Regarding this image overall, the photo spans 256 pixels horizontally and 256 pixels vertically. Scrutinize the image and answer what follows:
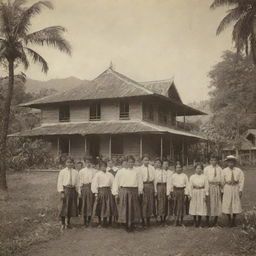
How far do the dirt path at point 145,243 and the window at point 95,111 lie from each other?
19.1 meters

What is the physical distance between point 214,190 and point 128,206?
2.20 meters

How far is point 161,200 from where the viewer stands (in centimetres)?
1053

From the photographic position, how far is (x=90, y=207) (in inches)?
414

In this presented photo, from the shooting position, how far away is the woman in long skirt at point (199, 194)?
9.87m

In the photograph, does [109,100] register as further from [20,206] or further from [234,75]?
[234,75]

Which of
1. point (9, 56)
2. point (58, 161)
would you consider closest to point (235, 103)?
point (58, 161)

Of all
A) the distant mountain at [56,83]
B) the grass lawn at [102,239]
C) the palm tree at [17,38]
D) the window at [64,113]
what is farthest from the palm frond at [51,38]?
the distant mountain at [56,83]

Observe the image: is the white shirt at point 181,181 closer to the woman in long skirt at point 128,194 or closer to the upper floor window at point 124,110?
the woman in long skirt at point 128,194

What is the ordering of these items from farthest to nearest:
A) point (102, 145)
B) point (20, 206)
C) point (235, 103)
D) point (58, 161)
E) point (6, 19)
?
point (235, 103)
point (102, 145)
point (58, 161)
point (6, 19)
point (20, 206)

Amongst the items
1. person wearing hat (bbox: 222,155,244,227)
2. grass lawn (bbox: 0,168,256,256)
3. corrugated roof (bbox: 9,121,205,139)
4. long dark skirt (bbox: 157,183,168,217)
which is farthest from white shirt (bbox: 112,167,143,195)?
corrugated roof (bbox: 9,121,205,139)

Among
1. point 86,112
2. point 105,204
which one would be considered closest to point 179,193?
point 105,204

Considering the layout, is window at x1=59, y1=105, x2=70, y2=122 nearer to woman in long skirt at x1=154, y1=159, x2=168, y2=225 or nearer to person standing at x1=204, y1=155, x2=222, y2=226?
woman in long skirt at x1=154, y1=159, x2=168, y2=225

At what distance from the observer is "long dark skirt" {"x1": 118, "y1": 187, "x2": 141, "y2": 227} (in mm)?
9750

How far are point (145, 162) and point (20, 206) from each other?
508 centimetres
